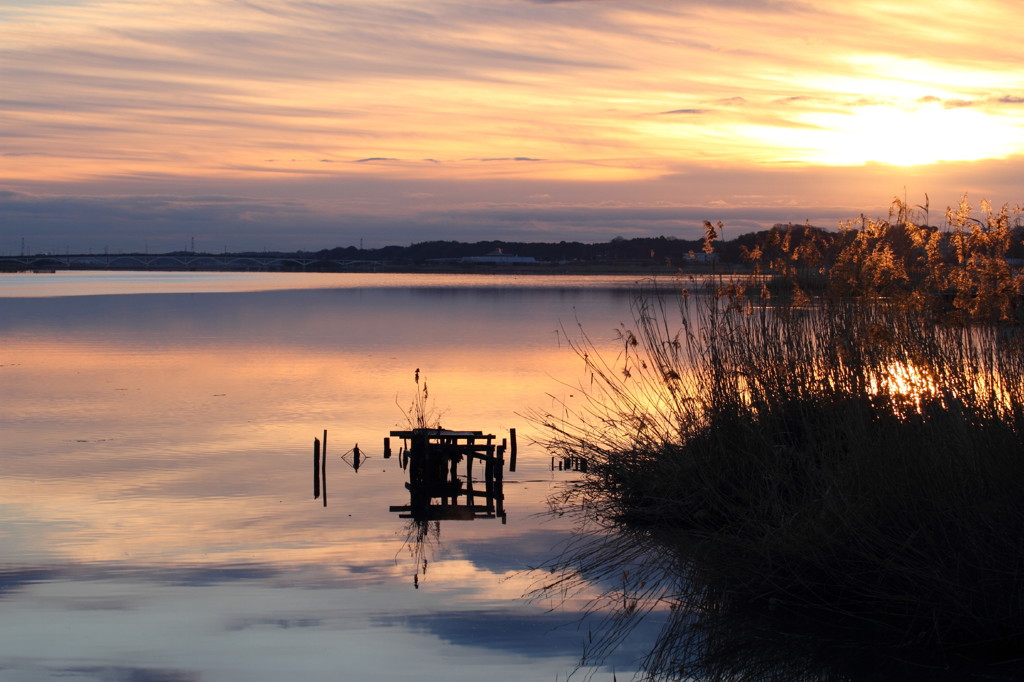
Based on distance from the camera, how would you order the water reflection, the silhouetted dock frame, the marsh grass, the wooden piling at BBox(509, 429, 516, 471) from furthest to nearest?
the wooden piling at BBox(509, 429, 516, 471)
the silhouetted dock frame
the marsh grass
the water reflection

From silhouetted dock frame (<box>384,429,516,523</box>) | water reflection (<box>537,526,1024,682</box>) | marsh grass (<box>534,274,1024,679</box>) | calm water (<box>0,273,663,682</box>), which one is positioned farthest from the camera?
silhouetted dock frame (<box>384,429,516,523</box>)

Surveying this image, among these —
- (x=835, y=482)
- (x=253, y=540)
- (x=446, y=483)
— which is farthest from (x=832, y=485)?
(x=446, y=483)

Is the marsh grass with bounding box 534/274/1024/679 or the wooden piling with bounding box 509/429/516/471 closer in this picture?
the marsh grass with bounding box 534/274/1024/679

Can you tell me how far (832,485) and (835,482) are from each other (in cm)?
50

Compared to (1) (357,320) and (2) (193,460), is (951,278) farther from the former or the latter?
(1) (357,320)

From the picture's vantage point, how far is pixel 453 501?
46.5 feet

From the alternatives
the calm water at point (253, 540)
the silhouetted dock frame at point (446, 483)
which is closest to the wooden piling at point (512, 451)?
the calm water at point (253, 540)

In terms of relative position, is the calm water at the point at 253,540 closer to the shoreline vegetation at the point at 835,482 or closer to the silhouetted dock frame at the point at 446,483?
the silhouetted dock frame at the point at 446,483

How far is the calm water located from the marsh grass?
105 centimetres

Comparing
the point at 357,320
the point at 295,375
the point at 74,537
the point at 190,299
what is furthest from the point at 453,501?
the point at 190,299

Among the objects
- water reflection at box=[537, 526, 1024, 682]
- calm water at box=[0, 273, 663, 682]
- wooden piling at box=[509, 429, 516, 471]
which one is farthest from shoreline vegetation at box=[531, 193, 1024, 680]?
wooden piling at box=[509, 429, 516, 471]

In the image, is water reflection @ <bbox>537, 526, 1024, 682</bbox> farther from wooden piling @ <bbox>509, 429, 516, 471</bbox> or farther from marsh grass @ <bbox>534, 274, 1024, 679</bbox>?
wooden piling @ <bbox>509, 429, 516, 471</bbox>

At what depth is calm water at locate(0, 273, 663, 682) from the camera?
8.26m

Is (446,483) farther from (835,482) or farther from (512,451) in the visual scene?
(835,482)
